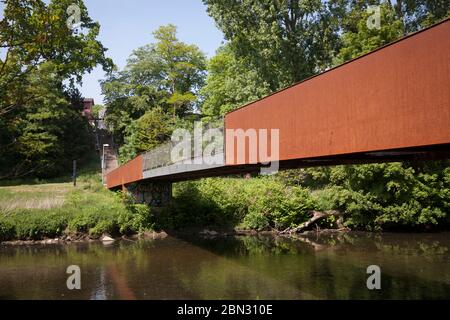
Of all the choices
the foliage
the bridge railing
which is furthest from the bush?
the bridge railing

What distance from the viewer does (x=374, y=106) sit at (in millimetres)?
7191

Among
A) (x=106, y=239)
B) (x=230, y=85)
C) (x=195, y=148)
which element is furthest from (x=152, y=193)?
(x=195, y=148)

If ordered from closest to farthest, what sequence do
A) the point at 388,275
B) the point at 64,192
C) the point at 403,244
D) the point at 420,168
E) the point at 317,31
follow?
1. the point at 388,275
2. the point at 403,244
3. the point at 420,168
4. the point at 64,192
5. the point at 317,31

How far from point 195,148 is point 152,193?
1313cm

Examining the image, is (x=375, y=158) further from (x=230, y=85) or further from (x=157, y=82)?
(x=157, y=82)

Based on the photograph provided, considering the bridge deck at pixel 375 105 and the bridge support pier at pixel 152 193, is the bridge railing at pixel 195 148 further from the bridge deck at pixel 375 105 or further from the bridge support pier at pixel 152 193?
the bridge support pier at pixel 152 193

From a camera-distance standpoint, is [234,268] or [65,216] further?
[65,216]

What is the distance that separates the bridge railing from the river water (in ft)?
13.5

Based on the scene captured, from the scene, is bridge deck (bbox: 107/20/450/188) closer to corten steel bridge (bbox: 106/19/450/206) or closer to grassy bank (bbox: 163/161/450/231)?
corten steel bridge (bbox: 106/19/450/206)

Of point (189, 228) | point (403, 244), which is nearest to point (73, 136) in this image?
point (189, 228)
